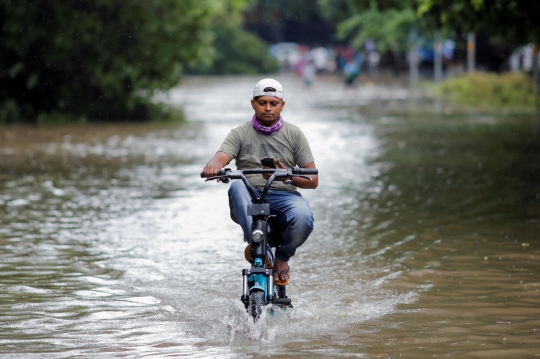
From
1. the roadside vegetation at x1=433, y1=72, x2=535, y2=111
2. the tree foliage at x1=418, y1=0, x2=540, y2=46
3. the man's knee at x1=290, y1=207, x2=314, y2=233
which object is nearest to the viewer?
the man's knee at x1=290, y1=207, x2=314, y2=233

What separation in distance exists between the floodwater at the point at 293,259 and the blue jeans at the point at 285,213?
0.51 m

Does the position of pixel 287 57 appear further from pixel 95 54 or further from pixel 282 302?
pixel 282 302

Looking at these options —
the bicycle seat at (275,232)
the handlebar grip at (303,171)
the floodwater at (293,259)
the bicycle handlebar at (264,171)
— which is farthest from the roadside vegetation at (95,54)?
the handlebar grip at (303,171)

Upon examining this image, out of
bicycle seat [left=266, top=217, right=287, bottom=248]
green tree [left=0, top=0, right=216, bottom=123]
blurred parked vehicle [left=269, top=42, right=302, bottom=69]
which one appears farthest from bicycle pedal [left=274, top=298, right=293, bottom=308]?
blurred parked vehicle [left=269, top=42, right=302, bottom=69]

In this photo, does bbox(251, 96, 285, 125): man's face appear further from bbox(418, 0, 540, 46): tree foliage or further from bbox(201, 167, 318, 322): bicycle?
bbox(418, 0, 540, 46): tree foliage

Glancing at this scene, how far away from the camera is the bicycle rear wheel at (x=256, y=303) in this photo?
609cm

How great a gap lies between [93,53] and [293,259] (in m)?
20.6

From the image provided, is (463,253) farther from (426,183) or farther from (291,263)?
(426,183)

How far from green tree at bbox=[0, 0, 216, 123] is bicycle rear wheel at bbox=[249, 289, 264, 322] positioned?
22359mm

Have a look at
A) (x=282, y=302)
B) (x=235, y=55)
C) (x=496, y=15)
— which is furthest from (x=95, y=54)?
(x=235, y=55)

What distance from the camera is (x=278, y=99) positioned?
641 centimetres

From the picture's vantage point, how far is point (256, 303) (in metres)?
6.11

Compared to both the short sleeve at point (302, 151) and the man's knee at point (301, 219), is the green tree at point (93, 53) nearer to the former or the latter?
the short sleeve at point (302, 151)

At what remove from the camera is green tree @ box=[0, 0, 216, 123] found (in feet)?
91.0
